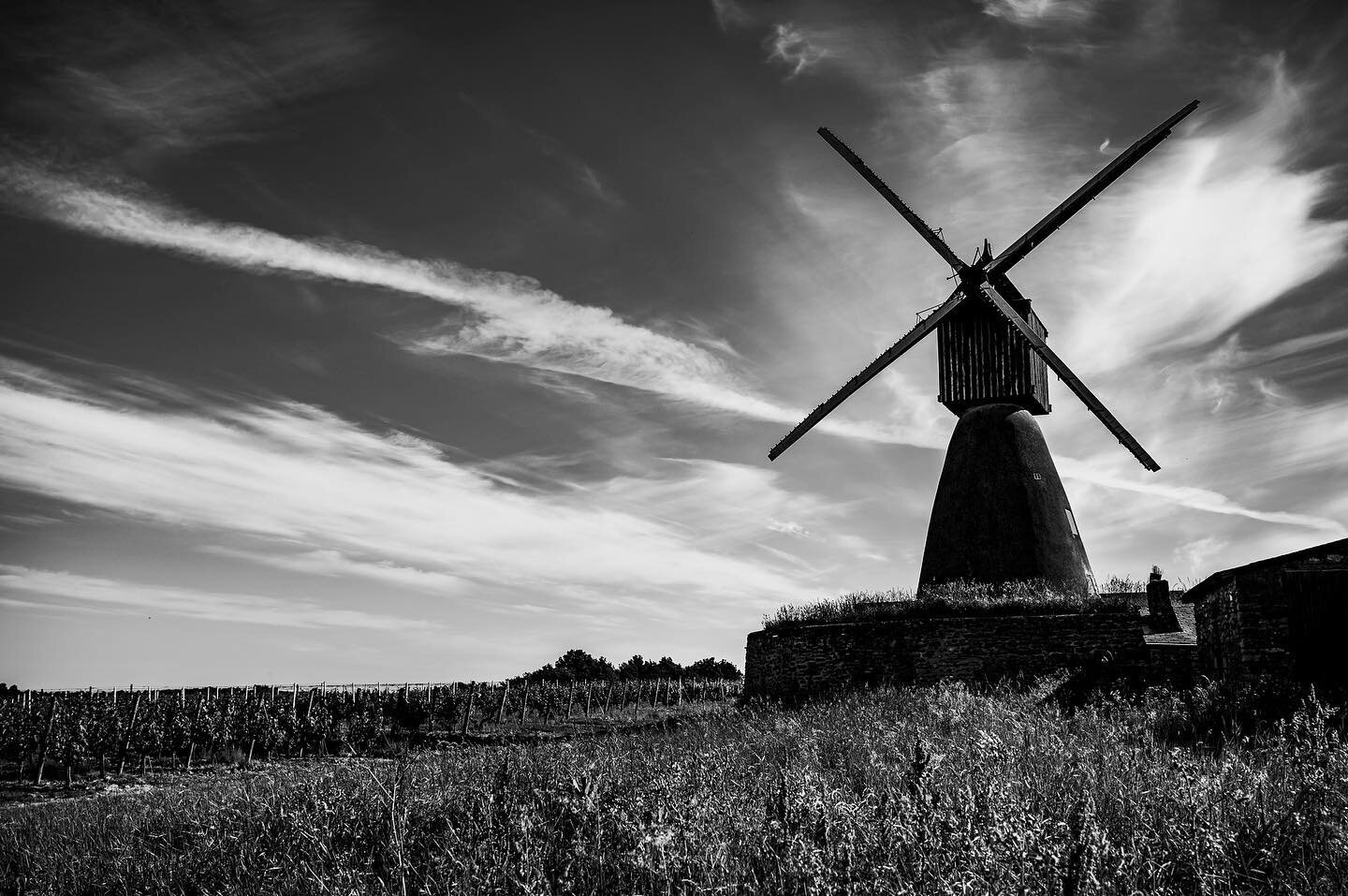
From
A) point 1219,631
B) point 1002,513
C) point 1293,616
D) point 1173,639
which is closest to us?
point 1293,616

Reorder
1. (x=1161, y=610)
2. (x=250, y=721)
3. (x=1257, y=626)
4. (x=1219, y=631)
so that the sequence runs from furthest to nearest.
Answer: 1. (x=250, y=721)
2. (x=1161, y=610)
3. (x=1219, y=631)
4. (x=1257, y=626)

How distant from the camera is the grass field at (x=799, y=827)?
3131 mm

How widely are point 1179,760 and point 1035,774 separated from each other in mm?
1197

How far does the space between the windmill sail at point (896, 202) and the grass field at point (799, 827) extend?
666 inches

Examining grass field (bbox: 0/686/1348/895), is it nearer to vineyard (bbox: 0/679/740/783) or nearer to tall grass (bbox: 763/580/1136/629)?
tall grass (bbox: 763/580/1136/629)

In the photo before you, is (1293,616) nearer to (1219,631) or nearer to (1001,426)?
(1219,631)

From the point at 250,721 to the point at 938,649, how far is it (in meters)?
21.6

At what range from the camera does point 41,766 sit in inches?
854

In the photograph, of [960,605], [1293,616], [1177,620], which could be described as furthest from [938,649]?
[1293,616]

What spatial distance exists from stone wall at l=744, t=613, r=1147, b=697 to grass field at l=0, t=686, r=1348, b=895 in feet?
27.2

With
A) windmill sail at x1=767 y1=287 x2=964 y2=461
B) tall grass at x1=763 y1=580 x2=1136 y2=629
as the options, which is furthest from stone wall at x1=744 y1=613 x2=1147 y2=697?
windmill sail at x1=767 y1=287 x2=964 y2=461

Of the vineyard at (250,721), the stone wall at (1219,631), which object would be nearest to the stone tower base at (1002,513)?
the stone wall at (1219,631)

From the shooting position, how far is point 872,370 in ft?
75.2

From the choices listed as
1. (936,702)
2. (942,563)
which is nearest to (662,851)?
(936,702)
